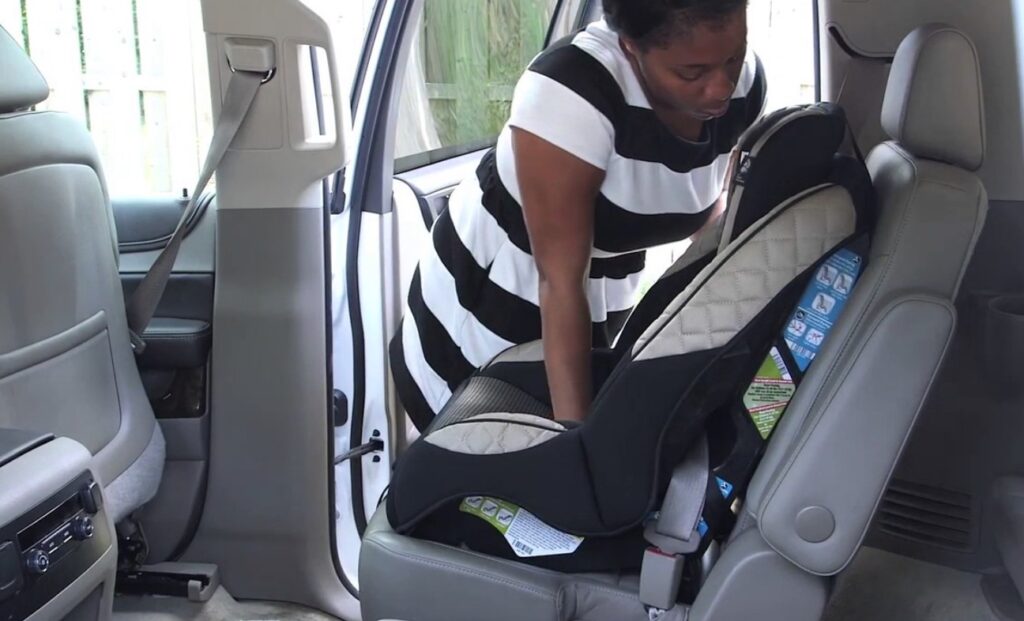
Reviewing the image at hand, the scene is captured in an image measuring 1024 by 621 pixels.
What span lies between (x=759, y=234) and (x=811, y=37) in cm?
68

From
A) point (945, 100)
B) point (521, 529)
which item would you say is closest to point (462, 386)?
point (521, 529)

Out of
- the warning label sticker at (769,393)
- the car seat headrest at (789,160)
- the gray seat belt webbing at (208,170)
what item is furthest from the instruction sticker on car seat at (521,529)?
the gray seat belt webbing at (208,170)

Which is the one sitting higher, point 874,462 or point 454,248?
point 454,248

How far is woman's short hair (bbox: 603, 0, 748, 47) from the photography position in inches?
44.7

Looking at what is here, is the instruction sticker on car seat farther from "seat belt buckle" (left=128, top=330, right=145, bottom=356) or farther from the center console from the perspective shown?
"seat belt buckle" (left=128, top=330, right=145, bottom=356)

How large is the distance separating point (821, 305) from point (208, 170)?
94 cm

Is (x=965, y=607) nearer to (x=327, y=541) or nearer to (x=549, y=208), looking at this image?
(x=549, y=208)

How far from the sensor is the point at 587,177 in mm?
1216

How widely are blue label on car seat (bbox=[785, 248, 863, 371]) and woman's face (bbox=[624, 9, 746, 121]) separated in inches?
10.5

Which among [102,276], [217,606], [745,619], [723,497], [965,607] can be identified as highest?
[102,276]

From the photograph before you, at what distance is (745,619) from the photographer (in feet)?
3.59

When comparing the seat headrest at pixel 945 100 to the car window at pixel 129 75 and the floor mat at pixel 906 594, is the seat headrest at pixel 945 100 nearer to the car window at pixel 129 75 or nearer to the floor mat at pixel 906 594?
the floor mat at pixel 906 594

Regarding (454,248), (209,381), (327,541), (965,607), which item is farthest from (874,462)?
(209,381)

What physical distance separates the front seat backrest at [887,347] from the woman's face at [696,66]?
0.21m
